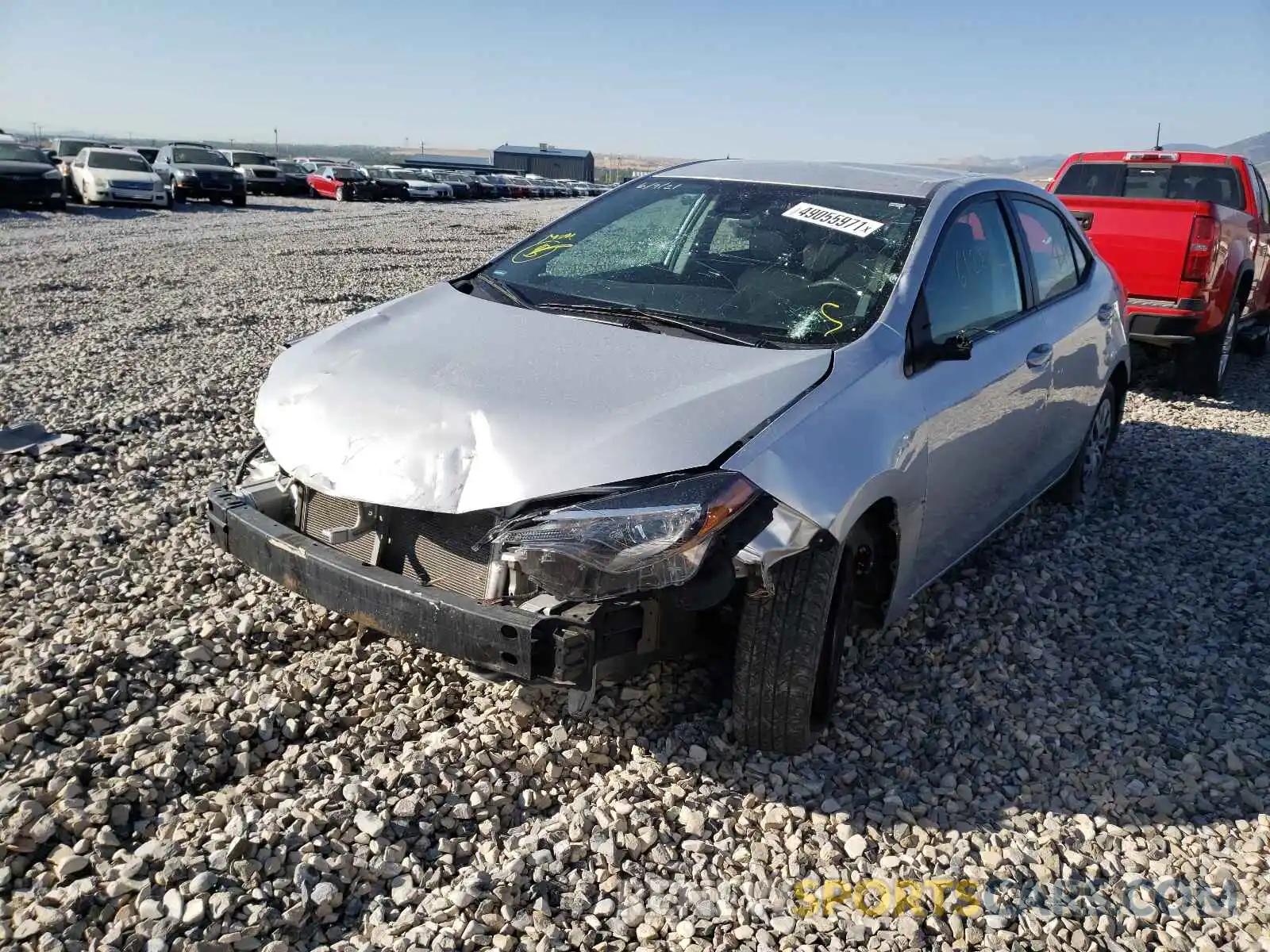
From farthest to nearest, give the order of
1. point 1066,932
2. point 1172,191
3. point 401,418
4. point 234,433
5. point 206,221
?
point 206,221, point 1172,191, point 234,433, point 401,418, point 1066,932

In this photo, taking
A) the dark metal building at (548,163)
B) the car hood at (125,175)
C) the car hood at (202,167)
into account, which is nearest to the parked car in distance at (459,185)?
Answer: the car hood at (202,167)

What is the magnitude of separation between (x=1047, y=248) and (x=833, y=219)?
157cm

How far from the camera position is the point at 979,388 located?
3.71 m

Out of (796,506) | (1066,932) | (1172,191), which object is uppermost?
(1172,191)

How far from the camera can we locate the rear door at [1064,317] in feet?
14.9

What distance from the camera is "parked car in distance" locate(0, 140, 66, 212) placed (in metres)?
21.3

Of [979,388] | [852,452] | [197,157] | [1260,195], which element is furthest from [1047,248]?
[197,157]

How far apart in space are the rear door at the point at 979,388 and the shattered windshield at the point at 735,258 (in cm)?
24

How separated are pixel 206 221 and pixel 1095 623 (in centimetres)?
2256

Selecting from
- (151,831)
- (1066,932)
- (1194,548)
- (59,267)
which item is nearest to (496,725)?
(151,831)

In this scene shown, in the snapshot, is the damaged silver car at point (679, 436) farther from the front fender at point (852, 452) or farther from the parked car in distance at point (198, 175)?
the parked car in distance at point (198, 175)

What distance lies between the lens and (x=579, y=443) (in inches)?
106

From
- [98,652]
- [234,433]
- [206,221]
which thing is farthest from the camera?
[206,221]

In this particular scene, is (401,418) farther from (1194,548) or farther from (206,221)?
(206,221)
